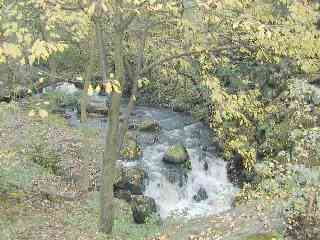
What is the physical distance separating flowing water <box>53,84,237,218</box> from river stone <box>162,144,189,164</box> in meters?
0.27

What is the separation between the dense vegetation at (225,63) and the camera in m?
8.55

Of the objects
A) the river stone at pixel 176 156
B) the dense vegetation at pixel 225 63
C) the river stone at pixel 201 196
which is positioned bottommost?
the river stone at pixel 201 196

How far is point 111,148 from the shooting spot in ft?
40.2

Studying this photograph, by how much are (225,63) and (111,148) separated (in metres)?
4.15

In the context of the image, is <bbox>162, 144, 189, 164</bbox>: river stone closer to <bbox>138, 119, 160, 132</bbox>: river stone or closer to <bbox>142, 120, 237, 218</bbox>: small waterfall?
<bbox>142, 120, 237, 218</bbox>: small waterfall

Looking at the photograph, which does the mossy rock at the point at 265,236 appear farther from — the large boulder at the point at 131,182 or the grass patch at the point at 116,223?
the large boulder at the point at 131,182

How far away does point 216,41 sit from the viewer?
11.6 metres

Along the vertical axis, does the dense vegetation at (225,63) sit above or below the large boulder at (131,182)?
above

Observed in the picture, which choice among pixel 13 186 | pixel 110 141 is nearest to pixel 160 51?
pixel 110 141

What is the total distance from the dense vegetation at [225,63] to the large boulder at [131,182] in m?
2.95

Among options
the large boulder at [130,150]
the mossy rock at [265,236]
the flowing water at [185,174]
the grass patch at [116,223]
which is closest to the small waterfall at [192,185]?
the flowing water at [185,174]

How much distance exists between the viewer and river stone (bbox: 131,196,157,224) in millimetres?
16144

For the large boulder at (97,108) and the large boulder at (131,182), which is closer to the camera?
the large boulder at (131,182)

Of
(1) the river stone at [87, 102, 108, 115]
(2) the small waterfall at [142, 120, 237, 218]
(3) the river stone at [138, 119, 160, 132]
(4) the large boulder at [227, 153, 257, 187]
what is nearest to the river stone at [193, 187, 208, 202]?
(2) the small waterfall at [142, 120, 237, 218]
